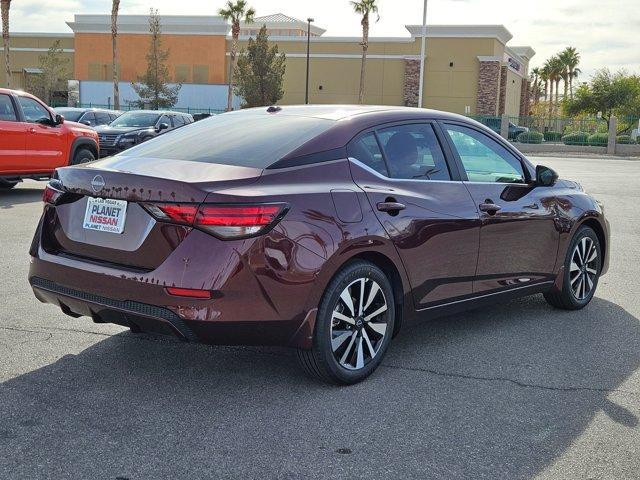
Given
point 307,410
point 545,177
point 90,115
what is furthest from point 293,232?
point 90,115

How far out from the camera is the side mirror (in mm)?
6078

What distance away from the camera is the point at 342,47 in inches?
2586

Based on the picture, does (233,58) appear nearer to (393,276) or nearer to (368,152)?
(368,152)

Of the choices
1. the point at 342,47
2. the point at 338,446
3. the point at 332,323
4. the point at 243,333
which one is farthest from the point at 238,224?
the point at 342,47

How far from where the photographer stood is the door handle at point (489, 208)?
546 centimetres

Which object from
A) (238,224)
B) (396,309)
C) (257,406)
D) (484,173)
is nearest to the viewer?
(238,224)

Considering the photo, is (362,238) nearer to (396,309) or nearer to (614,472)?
(396,309)

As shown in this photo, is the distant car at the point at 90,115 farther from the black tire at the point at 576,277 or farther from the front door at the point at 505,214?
the front door at the point at 505,214

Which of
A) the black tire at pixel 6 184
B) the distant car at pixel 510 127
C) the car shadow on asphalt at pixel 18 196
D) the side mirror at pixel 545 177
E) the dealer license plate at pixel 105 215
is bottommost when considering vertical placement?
the car shadow on asphalt at pixel 18 196

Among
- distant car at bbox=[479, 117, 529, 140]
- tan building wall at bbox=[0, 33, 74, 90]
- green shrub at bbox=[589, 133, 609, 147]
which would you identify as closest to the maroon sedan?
green shrub at bbox=[589, 133, 609, 147]

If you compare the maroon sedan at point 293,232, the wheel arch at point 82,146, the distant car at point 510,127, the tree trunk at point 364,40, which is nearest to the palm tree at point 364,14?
the tree trunk at point 364,40

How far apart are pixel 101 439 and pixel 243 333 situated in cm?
88

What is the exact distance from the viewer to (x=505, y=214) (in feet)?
18.6

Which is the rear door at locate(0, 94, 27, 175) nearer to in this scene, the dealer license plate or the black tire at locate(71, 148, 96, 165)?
the black tire at locate(71, 148, 96, 165)
